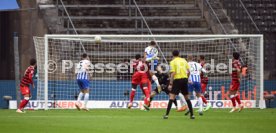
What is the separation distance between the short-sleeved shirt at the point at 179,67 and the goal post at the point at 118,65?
860 centimetres

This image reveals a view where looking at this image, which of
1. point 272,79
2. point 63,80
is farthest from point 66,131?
point 272,79

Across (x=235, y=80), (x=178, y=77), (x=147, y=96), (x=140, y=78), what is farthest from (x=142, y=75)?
(x=178, y=77)

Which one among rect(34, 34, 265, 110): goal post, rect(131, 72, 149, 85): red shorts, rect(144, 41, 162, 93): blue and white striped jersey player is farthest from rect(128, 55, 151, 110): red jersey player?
rect(34, 34, 265, 110): goal post

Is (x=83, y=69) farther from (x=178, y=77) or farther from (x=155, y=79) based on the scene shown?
(x=178, y=77)

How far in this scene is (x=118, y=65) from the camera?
109ft

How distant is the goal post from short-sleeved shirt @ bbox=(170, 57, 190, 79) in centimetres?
860

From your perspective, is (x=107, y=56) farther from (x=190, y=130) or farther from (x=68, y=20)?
(x=190, y=130)

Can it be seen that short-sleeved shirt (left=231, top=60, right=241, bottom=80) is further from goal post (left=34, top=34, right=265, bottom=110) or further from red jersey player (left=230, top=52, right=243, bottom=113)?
goal post (left=34, top=34, right=265, bottom=110)

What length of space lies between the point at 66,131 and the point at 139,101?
614 inches

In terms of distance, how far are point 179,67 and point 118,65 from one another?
1275cm

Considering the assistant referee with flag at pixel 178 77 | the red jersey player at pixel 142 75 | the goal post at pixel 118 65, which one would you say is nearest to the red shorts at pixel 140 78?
the red jersey player at pixel 142 75

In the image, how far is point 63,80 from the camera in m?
31.0

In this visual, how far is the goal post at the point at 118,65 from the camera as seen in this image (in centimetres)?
2999

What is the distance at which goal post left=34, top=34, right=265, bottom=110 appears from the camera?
29987 millimetres
